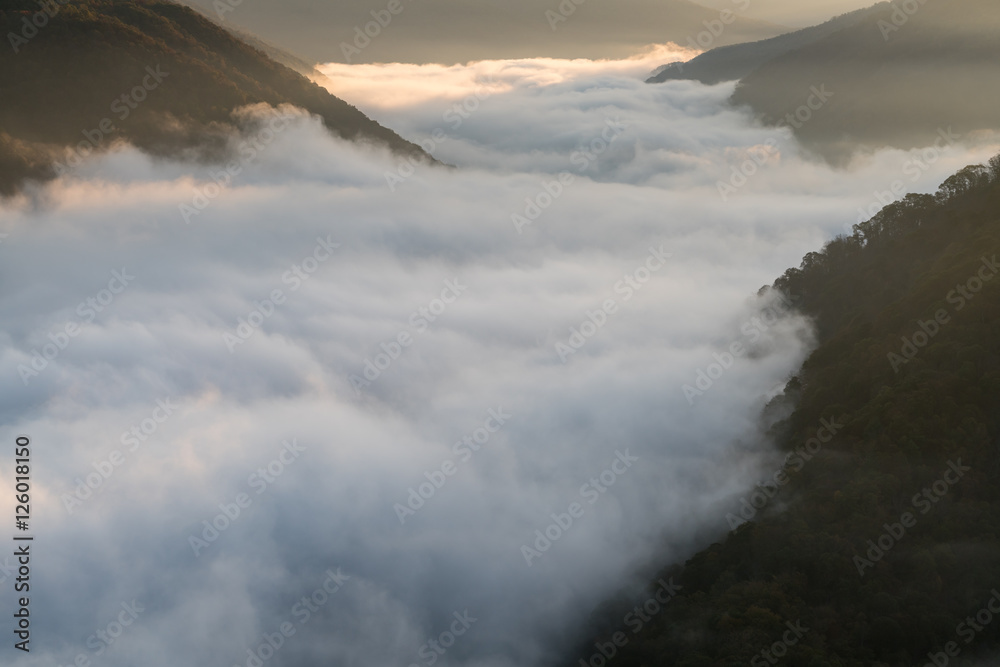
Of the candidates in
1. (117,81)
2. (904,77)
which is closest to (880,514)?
(117,81)

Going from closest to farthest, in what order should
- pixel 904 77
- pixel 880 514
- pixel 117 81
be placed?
1. pixel 880 514
2. pixel 117 81
3. pixel 904 77

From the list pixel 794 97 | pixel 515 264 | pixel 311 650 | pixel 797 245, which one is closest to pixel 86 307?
pixel 311 650

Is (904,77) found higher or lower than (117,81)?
higher

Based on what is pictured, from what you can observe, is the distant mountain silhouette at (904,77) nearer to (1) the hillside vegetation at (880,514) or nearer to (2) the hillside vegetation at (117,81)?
(1) the hillside vegetation at (880,514)

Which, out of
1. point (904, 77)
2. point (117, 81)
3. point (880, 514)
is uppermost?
point (904, 77)

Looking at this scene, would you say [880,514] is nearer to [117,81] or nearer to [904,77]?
Result: [117,81]
